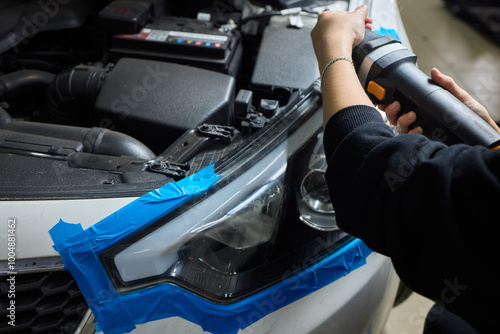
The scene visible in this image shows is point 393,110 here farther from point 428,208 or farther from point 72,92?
point 72,92

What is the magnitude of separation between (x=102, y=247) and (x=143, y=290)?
0.11 m

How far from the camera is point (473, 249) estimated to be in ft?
1.77

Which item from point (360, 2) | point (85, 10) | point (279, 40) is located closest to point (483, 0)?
point (360, 2)

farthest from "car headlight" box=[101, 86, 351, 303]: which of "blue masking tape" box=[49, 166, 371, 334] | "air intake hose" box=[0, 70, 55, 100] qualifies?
"air intake hose" box=[0, 70, 55, 100]

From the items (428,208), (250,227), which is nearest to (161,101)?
(250,227)

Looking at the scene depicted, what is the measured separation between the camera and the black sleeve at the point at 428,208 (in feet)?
1.75

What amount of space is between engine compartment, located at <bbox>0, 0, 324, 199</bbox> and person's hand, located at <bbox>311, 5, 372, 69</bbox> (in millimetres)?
253

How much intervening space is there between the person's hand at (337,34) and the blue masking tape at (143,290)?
0.32 metres

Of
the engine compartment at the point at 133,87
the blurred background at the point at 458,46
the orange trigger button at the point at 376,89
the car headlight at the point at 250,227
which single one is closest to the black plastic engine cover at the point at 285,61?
the engine compartment at the point at 133,87

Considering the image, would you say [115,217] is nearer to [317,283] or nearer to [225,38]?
[317,283]

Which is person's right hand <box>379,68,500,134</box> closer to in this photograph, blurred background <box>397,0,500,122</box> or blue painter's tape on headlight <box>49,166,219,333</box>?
blue painter's tape on headlight <box>49,166,219,333</box>

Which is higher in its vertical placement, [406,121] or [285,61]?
[406,121]

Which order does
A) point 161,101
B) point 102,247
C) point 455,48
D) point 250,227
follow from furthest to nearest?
1. point 455,48
2. point 161,101
3. point 250,227
4. point 102,247

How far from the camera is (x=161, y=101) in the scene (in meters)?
1.22
